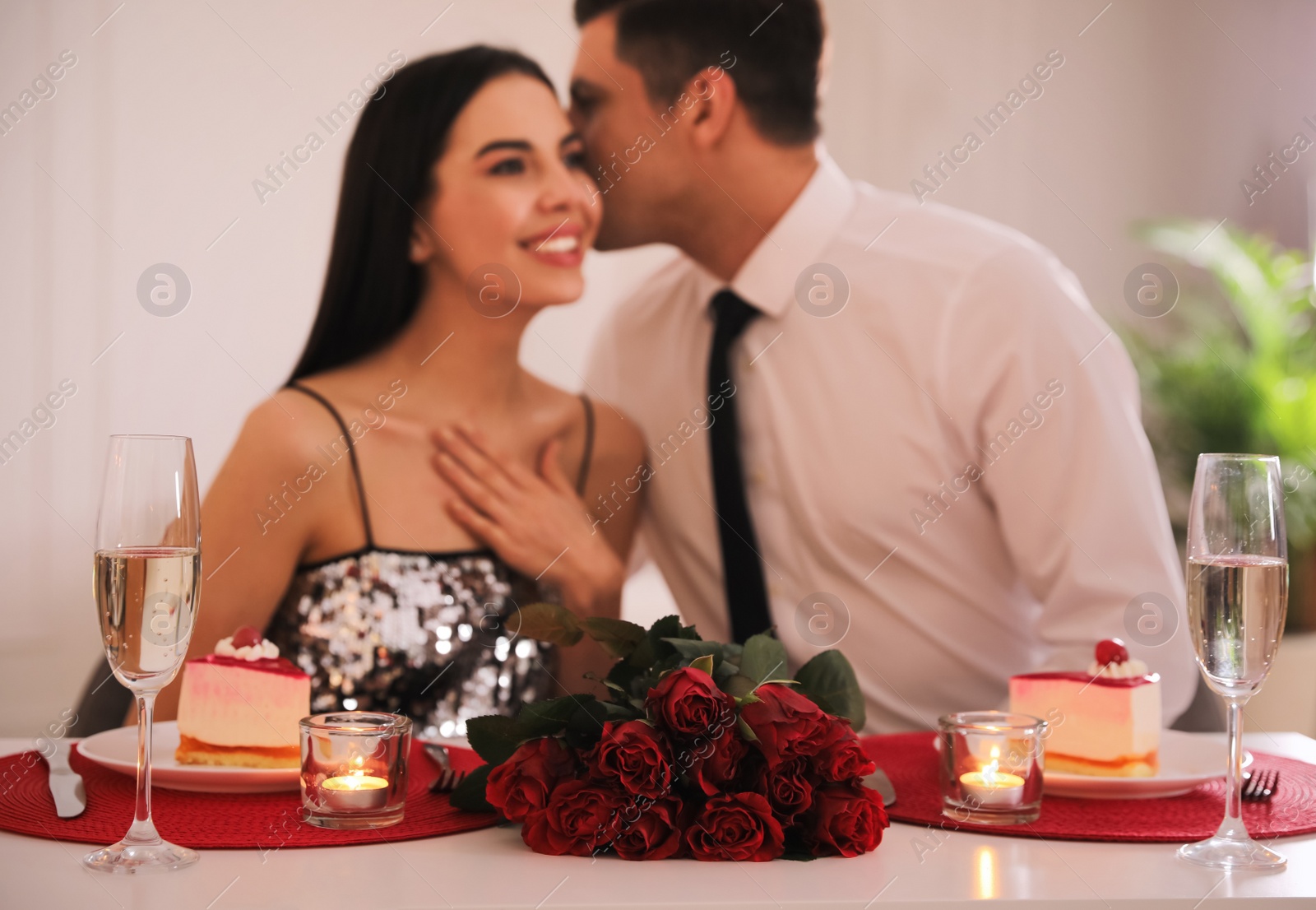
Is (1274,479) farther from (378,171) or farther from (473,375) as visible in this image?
(378,171)

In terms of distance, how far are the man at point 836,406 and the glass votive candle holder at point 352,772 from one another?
929mm

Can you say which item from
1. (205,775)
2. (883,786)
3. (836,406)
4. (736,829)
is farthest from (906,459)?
(205,775)

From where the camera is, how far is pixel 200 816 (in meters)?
1.29

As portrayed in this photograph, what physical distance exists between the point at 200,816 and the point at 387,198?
1.15 m

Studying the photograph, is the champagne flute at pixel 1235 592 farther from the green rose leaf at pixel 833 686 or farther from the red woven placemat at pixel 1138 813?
the green rose leaf at pixel 833 686

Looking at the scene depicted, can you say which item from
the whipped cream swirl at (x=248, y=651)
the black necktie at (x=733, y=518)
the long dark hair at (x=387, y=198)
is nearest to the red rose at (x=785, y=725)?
the whipped cream swirl at (x=248, y=651)

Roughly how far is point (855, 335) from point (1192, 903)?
124 centimetres

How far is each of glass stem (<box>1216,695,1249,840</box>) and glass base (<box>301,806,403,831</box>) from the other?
86 cm

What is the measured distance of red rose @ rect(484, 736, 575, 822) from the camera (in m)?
1.21

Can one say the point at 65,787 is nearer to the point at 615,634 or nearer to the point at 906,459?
the point at 615,634

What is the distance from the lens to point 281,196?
2.05m

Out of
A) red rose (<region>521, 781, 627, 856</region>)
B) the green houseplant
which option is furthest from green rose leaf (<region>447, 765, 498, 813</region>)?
the green houseplant

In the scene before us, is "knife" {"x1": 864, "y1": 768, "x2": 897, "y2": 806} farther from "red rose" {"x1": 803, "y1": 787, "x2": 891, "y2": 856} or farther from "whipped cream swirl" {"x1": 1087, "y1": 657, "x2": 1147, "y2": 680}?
"whipped cream swirl" {"x1": 1087, "y1": 657, "x2": 1147, "y2": 680}

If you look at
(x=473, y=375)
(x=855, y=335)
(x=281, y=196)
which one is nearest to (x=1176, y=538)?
(x=855, y=335)
